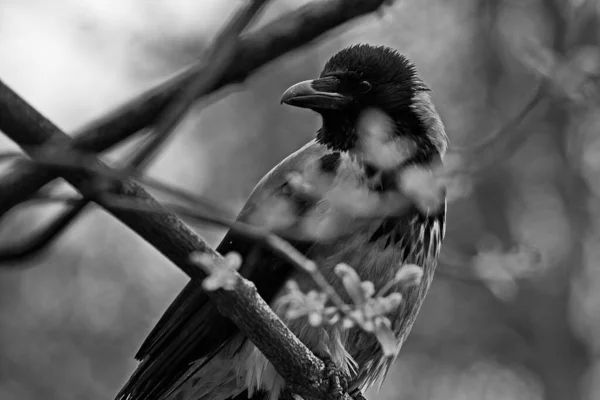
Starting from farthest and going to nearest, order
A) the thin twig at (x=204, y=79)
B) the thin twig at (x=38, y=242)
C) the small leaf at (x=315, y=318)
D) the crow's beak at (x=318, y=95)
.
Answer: the crow's beak at (x=318, y=95), the small leaf at (x=315, y=318), the thin twig at (x=38, y=242), the thin twig at (x=204, y=79)

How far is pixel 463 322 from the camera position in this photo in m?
11.2

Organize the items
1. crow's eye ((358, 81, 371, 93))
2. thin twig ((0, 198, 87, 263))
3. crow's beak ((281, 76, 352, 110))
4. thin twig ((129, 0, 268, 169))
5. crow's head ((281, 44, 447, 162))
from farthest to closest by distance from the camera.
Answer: crow's eye ((358, 81, 371, 93)), crow's head ((281, 44, 447, 162)), crow's beak ((281, 76, 352, 110)), thin twig ((0, 198, 87, 263)), thin twig ((129, 0, 268, 169))

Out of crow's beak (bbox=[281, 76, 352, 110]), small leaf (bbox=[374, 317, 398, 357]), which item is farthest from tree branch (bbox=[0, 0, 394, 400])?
crow's beak (bbox=[281, 76, 352, 110])

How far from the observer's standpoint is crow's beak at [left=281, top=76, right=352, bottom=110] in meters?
4.14

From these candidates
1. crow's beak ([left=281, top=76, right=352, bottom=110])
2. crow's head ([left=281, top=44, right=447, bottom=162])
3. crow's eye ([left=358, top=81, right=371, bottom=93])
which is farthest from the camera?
crow's eye ([left=358, top=81, right=371, bottom=93])

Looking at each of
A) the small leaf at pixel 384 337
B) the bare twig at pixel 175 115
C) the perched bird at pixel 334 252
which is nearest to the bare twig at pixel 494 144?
the small leaf at pixel 384 337

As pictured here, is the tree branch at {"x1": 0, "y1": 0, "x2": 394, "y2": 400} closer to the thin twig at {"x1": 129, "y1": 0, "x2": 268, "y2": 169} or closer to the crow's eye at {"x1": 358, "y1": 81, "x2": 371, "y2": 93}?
the thin twig at {"x1": 129, "y1": 0, "x2": 268, "y2": 169}

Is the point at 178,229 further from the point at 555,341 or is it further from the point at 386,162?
the point at 555,341

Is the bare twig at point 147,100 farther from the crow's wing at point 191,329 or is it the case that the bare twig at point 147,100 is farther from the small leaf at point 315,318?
the crow's wing at point 191,329

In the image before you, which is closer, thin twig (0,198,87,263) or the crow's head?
thin twig (0,198,87,263)

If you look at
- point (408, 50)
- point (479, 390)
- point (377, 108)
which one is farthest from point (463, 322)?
point (377, 108)

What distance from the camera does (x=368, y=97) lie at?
14.5ft

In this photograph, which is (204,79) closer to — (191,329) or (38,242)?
(38,242)

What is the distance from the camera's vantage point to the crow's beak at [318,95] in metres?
4.14
